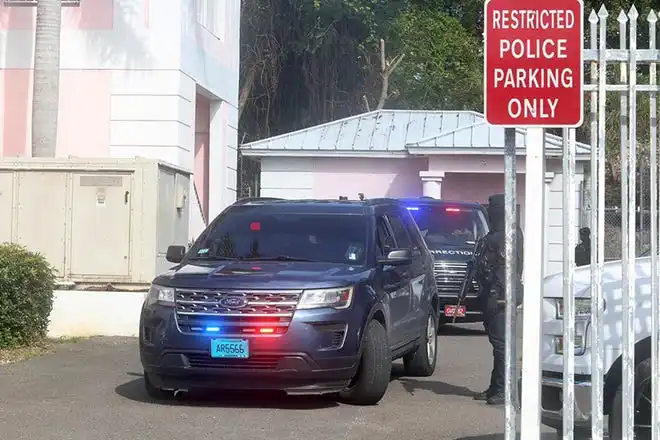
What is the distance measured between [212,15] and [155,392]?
1442 centimetres

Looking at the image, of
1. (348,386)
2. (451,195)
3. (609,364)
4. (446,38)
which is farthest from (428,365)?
(446,38)

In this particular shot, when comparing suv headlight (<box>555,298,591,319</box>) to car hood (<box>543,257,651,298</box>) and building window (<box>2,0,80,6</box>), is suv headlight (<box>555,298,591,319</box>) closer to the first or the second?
car hood (<box>543,257,651,298</box>)

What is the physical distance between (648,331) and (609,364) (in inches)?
12.6

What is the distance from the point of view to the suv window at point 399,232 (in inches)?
478

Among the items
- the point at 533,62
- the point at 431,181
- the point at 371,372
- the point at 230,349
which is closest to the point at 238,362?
the point at 230,349

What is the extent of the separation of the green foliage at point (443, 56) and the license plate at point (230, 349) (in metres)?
30.6

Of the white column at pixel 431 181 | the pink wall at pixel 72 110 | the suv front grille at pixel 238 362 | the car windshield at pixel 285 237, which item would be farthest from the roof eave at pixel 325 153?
the suv front grille at pixel 238 362

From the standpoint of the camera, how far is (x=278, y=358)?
31.9 feet

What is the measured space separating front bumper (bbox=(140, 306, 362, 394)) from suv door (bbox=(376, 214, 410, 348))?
986 mm

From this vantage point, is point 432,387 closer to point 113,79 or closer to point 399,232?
point 399,232

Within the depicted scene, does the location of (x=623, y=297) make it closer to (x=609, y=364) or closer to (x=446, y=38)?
(x=609, y=364)

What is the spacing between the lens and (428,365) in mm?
12570

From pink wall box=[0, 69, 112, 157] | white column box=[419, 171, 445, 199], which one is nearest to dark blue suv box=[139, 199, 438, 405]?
pink wall box=[0, 69, 112, 157]

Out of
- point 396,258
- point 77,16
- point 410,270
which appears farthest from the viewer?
point 77,16
